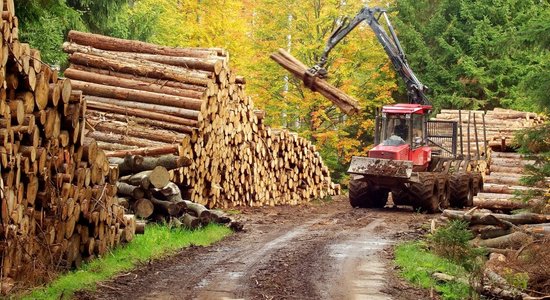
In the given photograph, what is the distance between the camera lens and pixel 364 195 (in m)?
25.5

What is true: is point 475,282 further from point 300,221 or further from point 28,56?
point 300,221

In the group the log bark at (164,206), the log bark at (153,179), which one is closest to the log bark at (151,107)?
the log bark at (164,206)

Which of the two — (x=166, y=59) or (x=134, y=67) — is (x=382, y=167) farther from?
(x=134, y=67)

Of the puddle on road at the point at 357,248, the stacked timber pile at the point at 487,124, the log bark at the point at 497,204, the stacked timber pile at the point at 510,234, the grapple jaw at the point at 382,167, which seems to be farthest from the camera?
the stacked timber pile at the point at 487,124

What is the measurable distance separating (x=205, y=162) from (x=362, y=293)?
35.2 ft

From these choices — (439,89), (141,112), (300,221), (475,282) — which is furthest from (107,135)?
(439,89)

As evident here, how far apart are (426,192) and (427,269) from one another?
11.1m

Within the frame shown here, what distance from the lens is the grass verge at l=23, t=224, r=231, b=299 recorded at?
414 inches

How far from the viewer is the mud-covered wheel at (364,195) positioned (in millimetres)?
25359

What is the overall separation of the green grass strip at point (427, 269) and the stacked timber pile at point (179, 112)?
5422mm

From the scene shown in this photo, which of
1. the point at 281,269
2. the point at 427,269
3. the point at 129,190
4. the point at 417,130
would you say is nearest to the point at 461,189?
the point at 417,130

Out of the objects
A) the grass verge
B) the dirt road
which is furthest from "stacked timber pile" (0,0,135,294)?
the dirt road

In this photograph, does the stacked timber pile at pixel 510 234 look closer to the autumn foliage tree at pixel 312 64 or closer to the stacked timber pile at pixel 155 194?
the stacked timber pile at pixel 155 194

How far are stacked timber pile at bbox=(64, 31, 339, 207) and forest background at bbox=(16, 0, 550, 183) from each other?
2640 mm
